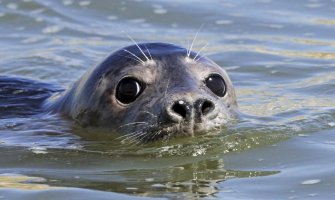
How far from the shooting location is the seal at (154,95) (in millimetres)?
6033

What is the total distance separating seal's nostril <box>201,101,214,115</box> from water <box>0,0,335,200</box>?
0.58ft

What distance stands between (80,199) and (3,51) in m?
5.58

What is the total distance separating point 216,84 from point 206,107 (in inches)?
19.8

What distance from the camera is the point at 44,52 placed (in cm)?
1038

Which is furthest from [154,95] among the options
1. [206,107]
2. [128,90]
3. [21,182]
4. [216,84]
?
[21,182]

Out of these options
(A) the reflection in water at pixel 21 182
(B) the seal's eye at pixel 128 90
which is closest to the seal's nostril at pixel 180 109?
(B) the seal's eye at pixel 128 90

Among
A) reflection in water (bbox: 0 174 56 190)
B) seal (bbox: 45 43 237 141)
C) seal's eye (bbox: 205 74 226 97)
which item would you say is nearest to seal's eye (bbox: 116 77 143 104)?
seal (bbox: 45 43 237 141)

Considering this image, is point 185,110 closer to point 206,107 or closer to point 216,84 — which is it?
point 206,107

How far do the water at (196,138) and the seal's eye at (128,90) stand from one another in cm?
31

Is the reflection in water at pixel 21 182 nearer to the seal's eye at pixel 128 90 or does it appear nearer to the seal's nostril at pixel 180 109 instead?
the seal's nostril at pixel 180 109

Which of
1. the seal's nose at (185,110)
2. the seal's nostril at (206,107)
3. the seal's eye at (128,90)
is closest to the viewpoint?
the seal's nose at (185,110)

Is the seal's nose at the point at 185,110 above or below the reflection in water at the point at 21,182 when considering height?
above

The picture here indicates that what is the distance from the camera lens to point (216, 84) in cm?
657

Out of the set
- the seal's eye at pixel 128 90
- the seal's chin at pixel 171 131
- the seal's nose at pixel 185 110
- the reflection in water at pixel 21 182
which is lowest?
the reflection in water at pixel 21 182
